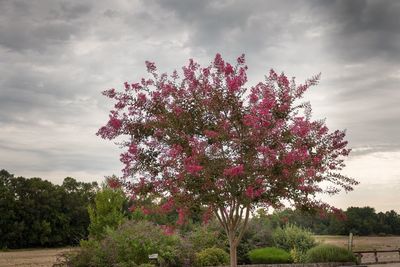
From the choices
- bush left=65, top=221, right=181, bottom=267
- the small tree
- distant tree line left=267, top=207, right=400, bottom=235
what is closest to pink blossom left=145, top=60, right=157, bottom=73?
bush left=65, top=221, right=181, bottom=267

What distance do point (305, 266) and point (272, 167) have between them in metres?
12.4

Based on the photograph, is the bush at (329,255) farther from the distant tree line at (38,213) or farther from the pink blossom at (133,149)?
Answer: the distant tree line at (38,213)

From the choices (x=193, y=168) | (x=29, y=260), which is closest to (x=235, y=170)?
(x=193, y=168)

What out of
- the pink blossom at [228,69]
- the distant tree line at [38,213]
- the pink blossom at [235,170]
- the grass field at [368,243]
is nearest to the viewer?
the pink blossom at [235,170]

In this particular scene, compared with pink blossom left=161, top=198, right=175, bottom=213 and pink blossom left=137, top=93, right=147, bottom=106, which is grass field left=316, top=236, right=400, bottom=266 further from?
pink blossom left=137, top=93, right=147, bottom=106

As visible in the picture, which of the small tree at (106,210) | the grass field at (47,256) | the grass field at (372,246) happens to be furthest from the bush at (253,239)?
the small tree at (106,210)

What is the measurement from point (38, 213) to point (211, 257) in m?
53.4

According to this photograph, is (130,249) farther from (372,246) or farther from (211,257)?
(372,246)

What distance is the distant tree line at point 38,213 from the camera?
69.0m

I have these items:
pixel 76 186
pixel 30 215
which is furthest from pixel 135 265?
pixel 76 186

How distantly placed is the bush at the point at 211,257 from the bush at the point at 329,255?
13.9 feet

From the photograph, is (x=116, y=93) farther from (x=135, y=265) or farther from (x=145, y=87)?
(x=135, y=265)

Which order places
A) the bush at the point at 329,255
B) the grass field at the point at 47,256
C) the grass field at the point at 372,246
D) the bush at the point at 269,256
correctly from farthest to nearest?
the grass field at the point at 47,256, the grass field at the point at 372,246, the bush at the point at 269,256, the bush at the point at 329,255

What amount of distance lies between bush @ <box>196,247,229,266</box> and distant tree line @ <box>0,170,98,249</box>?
45305mm
